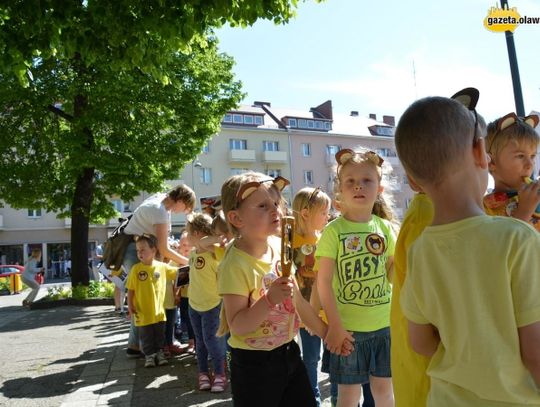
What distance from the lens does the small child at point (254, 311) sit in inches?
91.4

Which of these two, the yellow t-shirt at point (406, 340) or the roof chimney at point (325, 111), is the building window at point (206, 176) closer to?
the roof chimney at point (325, 111)

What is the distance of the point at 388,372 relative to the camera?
2.76 metres

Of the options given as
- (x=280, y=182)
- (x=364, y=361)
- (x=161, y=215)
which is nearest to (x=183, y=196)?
(x=161, y=215)

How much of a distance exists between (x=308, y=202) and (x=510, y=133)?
65.8 inches

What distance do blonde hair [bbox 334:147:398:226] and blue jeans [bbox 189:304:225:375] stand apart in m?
1.93

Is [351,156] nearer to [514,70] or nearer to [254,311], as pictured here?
[254,311]

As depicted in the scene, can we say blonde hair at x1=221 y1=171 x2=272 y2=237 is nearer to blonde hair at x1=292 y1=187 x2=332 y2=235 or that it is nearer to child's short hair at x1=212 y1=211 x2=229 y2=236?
blonde hair at x1=292 y1=187 x2=332 y2=235

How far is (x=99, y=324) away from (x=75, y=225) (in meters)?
6.63

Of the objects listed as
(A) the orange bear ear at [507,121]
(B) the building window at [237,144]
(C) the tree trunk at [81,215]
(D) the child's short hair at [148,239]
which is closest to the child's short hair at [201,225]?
(D) the child's short hair at [148,239]

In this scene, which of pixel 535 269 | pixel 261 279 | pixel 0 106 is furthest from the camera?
pixel 0 106

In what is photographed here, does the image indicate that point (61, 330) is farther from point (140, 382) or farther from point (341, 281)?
point (341, 281)

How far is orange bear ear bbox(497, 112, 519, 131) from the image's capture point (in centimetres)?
256

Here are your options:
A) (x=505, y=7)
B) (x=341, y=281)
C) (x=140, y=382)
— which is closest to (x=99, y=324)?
(x=140, y=382)

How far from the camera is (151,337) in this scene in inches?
212
